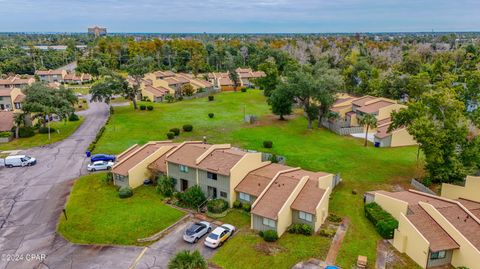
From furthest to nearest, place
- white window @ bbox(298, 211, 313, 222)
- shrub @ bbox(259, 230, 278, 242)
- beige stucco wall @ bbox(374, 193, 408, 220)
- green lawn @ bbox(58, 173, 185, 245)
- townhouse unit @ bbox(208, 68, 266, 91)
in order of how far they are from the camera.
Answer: townhouse unit @ bbox(208, 68, 266, 91)
beige stucco wall @ bbox(374, 193, 408, 220)
white window @ bbox(298, 211, 313, 222)
green lawn @ bbox(58, 173, 185, 245)
shrub @ bbox(259, 230, 278, 242)

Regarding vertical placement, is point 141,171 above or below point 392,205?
above

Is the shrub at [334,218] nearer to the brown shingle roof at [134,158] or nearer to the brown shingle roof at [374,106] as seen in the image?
the brown shingle roof at [134,158]

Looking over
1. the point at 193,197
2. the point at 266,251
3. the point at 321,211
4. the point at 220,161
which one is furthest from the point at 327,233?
the point at 193,197

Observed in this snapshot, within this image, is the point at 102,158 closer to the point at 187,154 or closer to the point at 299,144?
the point at 187,154

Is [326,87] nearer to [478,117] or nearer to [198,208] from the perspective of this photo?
[478,117]

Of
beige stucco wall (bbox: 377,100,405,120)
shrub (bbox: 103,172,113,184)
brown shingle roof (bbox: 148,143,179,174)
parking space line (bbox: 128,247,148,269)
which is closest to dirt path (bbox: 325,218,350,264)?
parking space line (bbox: 128,247,148,269)

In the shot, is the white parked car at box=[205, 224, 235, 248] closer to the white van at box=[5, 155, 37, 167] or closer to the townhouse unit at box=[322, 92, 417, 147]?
the white van at box=[5, 155, 37, 167]
